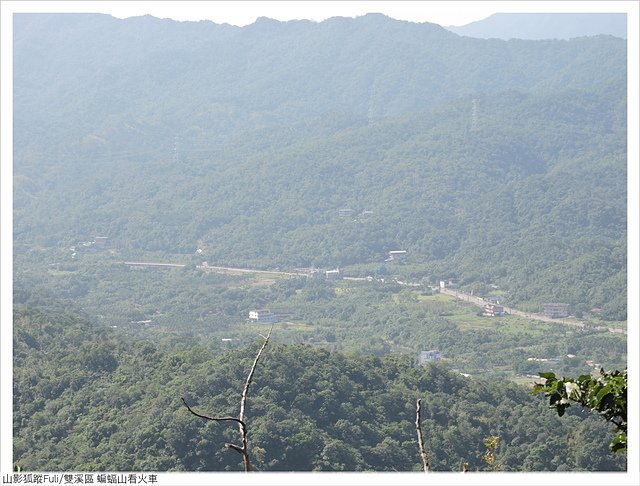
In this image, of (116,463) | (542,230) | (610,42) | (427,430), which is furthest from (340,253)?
(610,42)

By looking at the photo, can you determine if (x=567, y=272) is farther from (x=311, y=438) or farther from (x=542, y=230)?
(x=311, y=438)

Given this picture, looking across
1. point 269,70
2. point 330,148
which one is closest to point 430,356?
point 330,148

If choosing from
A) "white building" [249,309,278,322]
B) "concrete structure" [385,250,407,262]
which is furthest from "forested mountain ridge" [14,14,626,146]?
"white building" [249,309,278,322]

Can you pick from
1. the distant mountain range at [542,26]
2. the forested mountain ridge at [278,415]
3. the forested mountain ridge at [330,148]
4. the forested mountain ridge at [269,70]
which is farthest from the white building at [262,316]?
the distant mountain range at [542,26]

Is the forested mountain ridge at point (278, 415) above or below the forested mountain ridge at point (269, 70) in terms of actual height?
below

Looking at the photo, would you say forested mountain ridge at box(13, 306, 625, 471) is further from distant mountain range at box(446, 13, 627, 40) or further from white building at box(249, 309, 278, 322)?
distant mountain range at box(446, 13, 627, 40)

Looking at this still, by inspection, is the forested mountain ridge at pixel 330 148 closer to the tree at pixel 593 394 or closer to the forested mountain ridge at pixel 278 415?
the forested mountain ridge at pixel 278 415
